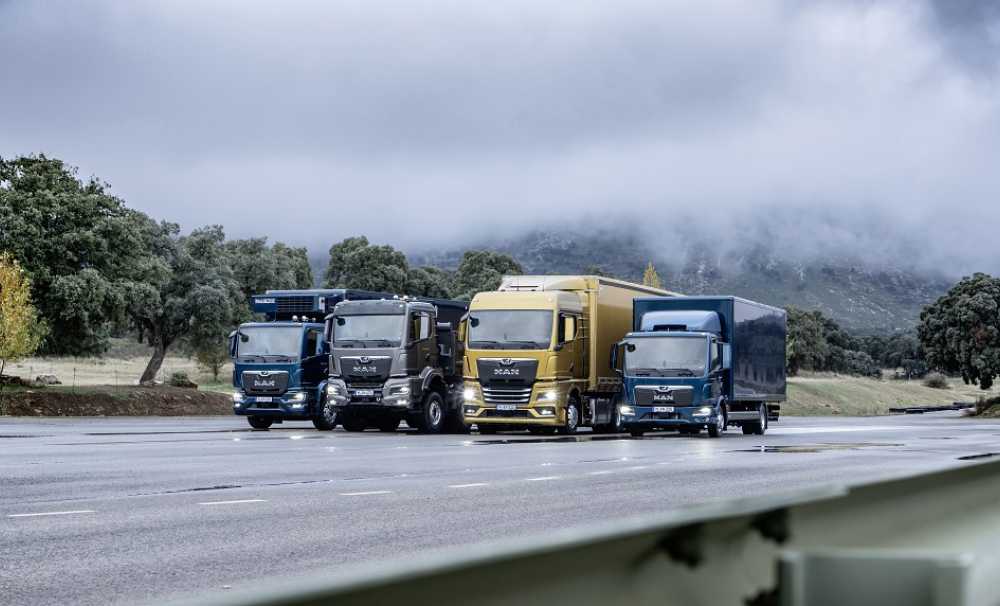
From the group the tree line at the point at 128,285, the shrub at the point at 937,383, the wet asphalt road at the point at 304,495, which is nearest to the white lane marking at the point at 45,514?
the wet asphalt road at the point at 304,495

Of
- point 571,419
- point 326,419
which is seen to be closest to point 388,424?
point 326,419

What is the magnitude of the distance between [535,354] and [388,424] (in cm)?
643

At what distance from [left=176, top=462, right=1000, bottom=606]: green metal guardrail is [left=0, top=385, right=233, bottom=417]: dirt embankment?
1886 inches

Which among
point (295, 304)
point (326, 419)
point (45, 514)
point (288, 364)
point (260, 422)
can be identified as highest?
point (295, 304)

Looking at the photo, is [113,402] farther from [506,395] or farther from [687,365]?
[687,365]

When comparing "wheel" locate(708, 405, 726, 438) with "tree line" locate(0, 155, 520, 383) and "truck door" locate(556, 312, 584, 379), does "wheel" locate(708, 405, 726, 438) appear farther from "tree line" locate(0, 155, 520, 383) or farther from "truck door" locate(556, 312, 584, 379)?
"tree line" locate(0, 155, 520, 383)

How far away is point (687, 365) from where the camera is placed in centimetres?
3297

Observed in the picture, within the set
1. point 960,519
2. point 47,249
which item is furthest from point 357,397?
point 960,519

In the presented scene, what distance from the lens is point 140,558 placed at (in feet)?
30.9

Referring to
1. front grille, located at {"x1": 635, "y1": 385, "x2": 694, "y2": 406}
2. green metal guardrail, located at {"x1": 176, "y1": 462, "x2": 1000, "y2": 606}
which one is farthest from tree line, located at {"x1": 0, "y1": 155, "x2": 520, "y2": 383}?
green metal guardrail, located at {"x1": 176, "y1": 462, "x2": 1000, "y2": 606}

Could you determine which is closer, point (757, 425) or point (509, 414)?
point (509, 414)

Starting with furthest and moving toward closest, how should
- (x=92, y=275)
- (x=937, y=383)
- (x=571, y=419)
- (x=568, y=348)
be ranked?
(x=937, y=383) → (x=92, y=275) → (x=571, y=419) → (x=568, y=348)

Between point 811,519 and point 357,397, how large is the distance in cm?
3210

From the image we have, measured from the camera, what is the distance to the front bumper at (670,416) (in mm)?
32906
